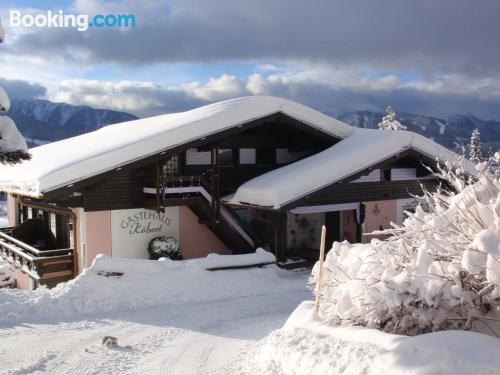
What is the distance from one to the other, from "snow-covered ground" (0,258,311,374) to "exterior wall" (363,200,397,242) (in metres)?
7.04

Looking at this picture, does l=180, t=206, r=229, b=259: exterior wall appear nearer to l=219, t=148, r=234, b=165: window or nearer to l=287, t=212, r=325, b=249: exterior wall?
l=219, t=148, r=234, b=165: window

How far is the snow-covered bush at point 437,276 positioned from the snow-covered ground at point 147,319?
2663 millimetres

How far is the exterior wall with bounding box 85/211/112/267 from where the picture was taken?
50.1 feet

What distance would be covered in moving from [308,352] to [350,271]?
175cm

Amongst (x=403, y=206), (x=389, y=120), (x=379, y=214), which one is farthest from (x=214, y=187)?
(x=389, y=120)

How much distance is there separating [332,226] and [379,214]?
7.16 feet

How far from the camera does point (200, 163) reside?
720 inches

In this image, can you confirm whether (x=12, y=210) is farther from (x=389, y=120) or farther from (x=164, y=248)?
(x=389, y=120)

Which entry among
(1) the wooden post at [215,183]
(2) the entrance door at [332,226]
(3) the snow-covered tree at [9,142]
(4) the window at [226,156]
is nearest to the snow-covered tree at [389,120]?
(2) the entrance door at [332,226]

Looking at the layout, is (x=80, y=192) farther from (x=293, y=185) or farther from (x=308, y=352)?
(x=308, y=352)

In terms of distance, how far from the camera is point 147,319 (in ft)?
34.9

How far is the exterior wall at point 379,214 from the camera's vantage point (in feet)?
68.1

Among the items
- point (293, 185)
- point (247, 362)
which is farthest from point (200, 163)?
point (247, 362)

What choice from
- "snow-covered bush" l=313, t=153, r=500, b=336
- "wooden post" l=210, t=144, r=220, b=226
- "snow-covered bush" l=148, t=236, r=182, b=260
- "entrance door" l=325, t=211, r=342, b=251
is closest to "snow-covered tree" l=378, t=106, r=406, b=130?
"entrance door" l=325, t=211, r=342, b=251
